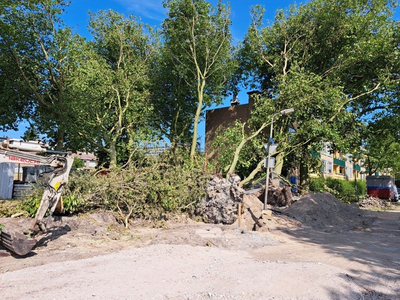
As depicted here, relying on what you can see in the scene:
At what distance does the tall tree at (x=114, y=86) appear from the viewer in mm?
15375

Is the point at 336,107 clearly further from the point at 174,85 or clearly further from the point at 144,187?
the point at 144,187

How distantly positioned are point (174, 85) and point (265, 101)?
5999 mm

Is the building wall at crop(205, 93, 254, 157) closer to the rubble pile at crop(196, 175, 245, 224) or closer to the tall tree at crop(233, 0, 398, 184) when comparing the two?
the tall tree at crop(233, 0, 398, 184)

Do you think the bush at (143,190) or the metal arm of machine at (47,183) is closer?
the metal arm of machine at (47,183)

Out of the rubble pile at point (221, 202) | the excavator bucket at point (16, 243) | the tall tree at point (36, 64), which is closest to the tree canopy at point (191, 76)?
the tall tree at point (36, 64)

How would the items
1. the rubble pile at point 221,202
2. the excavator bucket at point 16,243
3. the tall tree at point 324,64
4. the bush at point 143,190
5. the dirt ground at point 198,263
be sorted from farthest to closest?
the tall tree at point 324,64 → the rubble pile at point 221,202 → the bush at point 143,190 → the excavator bucket at point 16,243 → the dirt ground at point 198,263

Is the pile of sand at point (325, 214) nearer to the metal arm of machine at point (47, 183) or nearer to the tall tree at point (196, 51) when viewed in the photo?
the tall tree at point (196, 51)

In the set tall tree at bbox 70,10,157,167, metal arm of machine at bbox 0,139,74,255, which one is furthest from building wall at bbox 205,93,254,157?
metal arm of machine at bbox 0,139,74,255

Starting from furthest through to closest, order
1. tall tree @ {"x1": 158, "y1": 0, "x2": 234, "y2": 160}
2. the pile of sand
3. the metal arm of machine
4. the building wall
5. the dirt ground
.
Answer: the building wall < tall tree @ {"x1": 158, "y1": 0, "x2": 234, "y2": 160} < the pile of sand < the metal arm of machine < the dirt ground

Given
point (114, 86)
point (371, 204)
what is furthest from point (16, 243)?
point (371, 204)

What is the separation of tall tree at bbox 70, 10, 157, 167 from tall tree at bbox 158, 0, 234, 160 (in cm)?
182

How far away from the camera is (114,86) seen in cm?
1686

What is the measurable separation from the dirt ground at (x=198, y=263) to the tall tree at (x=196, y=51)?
6.90 metres

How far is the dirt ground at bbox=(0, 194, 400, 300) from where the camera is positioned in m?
4.81
